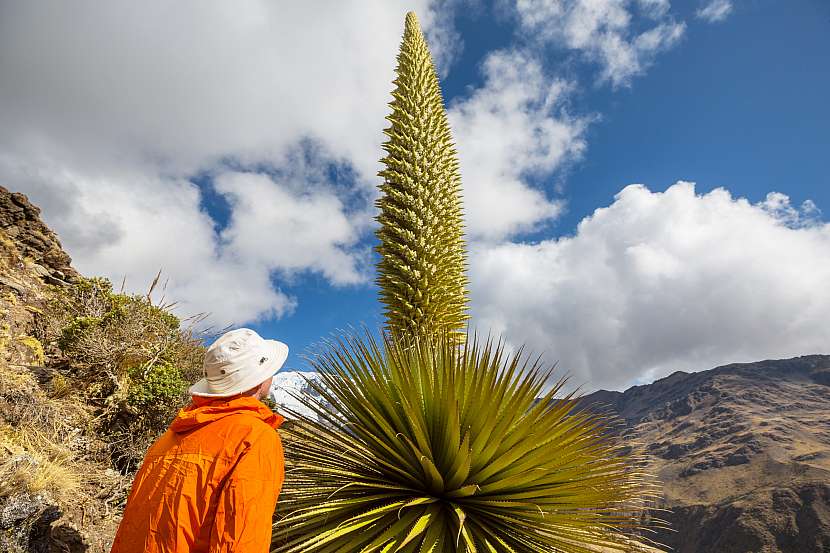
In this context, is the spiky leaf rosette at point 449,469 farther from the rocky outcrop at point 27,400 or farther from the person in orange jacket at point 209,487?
the rocky outcrop at point 27,400

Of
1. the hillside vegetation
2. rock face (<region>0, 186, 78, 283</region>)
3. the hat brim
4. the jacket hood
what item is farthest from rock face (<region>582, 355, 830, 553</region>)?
the jacket hood

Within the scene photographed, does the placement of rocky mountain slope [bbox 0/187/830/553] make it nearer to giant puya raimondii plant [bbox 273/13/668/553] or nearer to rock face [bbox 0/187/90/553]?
rock face [bbox 0/187/90/553]

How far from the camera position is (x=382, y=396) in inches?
142

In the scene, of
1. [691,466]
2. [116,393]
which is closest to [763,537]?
[691,466]

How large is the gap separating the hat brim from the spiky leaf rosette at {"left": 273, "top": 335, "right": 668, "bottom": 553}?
53.6 inches

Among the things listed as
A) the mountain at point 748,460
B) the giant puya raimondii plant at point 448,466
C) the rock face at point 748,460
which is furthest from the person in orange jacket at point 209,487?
the mountain at point 748,460

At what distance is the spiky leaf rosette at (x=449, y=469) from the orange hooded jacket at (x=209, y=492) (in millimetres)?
1377

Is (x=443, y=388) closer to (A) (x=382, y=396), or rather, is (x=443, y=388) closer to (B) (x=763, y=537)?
(A) (x=382, y=396)

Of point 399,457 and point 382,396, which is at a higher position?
point 382,396

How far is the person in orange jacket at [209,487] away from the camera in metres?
1.70

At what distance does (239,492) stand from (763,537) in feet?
374

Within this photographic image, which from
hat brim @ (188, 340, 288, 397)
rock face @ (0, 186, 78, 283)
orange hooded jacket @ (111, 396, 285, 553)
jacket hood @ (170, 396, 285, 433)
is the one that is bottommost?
orange hooded jacket @ (111, 396, 285, 553)

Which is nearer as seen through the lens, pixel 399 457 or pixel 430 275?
pixel 399 457

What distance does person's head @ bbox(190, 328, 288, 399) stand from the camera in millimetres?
2062
